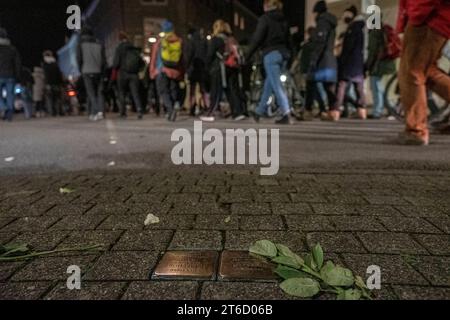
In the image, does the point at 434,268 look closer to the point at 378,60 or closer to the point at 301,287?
the point at 301,287

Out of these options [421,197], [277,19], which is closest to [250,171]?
[421,197]

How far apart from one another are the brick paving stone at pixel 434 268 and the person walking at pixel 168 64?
855 centimetres

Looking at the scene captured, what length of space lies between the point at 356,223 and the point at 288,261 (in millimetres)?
708

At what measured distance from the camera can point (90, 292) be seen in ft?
5.22

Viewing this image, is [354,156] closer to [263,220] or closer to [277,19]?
[263,220]

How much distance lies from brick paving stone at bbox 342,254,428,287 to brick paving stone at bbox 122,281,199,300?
0.65m

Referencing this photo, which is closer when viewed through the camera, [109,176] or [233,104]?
[109,176]

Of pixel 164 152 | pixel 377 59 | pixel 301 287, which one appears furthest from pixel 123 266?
pixel 377 59

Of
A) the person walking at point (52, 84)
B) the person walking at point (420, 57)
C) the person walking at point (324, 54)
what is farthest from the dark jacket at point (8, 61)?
the person walking at point (420, 57)

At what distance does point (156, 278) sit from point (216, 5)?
176ft

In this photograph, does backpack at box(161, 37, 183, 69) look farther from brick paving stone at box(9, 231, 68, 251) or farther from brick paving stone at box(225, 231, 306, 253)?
brick paving stone at box(225, 231, 306, 253)

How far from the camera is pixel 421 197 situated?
2.86 m

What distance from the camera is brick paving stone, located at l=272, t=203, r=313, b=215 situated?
255cm

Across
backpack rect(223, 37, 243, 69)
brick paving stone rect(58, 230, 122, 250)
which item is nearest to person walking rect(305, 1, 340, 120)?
backpack rect(223, 37, 243, 69)
